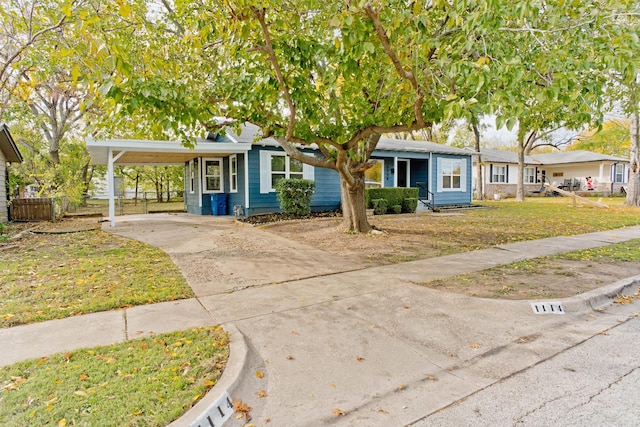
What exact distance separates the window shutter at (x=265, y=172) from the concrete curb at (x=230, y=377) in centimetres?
1089

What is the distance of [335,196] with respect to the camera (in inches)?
643

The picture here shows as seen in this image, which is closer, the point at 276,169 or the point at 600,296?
the point at 600,296

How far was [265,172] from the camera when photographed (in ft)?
47.2

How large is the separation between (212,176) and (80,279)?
10.8 m

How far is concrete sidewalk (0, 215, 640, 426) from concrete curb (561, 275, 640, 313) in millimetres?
21

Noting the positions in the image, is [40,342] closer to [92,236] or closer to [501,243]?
[92,236]

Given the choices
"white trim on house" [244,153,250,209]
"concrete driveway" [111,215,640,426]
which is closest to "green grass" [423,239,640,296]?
"concrete driveway" [111,215,640,426]

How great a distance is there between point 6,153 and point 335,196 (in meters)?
13.4

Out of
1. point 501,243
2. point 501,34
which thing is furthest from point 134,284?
point 501,243

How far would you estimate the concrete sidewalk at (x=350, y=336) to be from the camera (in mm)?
2646

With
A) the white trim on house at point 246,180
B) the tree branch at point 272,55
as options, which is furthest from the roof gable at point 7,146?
the tree branch at point 272,55

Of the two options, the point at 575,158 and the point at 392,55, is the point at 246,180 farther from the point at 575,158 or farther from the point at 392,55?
the point at 575,158

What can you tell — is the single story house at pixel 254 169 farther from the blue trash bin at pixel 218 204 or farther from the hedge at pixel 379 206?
the hedge at pixel 379 206

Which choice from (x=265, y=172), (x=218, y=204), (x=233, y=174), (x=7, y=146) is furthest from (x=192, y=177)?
(x=7, y=146)
